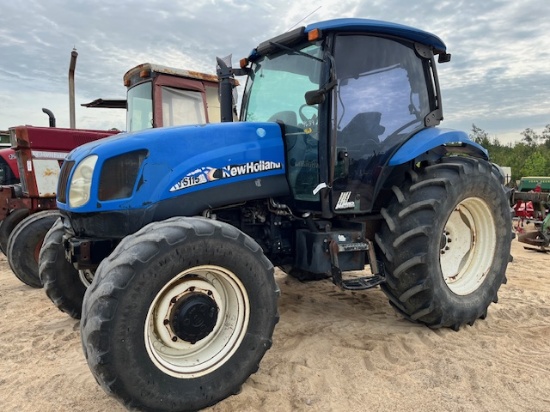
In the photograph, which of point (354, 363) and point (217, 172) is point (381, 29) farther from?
point (354, 363)

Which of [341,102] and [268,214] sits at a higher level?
[341,102]

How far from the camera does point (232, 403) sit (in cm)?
256

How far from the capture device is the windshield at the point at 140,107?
612 cm

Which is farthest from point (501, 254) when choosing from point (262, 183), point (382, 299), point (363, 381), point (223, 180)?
point (223, 180)

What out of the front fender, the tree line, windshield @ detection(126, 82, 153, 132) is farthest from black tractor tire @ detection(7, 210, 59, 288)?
the tree line

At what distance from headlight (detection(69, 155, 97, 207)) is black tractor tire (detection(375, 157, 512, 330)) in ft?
6.88

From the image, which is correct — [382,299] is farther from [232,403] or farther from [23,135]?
[23,135]

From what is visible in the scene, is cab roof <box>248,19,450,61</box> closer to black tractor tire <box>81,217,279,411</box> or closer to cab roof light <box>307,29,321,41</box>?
cab roof light <box>307,29,321,41</box>

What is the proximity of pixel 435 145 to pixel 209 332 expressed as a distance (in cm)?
224

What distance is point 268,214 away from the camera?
3.57 meters

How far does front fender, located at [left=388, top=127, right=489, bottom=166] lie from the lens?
348cm

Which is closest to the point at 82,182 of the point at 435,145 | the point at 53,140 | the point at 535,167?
the point at 435,145

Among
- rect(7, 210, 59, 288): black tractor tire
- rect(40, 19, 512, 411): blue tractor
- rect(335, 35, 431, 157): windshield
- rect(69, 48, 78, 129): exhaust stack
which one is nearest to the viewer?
rect(40, 19, 512, 411): blue tractor

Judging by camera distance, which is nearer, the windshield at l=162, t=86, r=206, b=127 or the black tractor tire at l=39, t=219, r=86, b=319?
the black tractor tire at l=39, t=219, r=86, b=319
